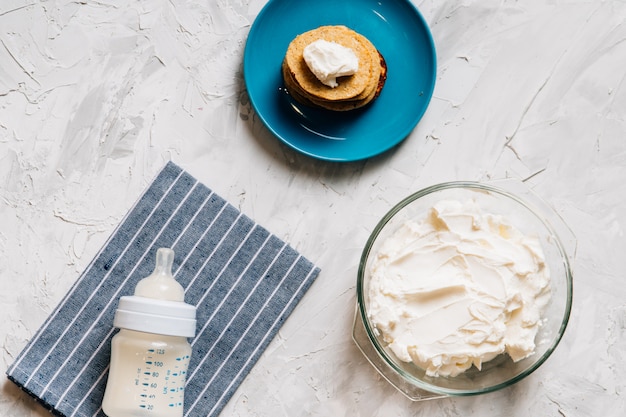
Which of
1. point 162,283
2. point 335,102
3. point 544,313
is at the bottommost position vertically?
point 544,313

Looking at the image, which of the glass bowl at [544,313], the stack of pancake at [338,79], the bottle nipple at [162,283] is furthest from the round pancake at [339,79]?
the bottle nipple at [162,283]

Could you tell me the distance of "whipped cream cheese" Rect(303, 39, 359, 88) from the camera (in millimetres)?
943

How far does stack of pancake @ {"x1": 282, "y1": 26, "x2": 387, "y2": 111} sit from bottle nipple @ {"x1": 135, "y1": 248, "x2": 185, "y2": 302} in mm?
292

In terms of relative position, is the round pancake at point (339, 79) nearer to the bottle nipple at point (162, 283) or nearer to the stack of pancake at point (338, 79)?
the stack of pancake at point (338, 79)

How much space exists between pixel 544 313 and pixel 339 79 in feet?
1.40

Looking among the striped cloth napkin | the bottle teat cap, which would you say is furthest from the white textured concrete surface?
the bottle teat cap

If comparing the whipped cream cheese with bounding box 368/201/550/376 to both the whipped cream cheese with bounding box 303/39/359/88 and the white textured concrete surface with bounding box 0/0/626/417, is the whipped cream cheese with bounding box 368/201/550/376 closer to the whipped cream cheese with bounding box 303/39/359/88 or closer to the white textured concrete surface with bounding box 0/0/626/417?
the white textured concrete surface with bounding box 0/0/626/417

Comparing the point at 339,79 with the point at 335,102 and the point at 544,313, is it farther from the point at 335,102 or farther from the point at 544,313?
the point at 544,313

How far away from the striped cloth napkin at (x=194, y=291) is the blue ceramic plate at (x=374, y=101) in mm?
154

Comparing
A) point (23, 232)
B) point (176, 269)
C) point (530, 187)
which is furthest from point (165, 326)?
point (530, 187)

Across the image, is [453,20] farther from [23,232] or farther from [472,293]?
[23,232]


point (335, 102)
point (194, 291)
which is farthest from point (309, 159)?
point (194, 291)

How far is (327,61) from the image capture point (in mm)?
946

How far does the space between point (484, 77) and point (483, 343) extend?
1.28 ft
